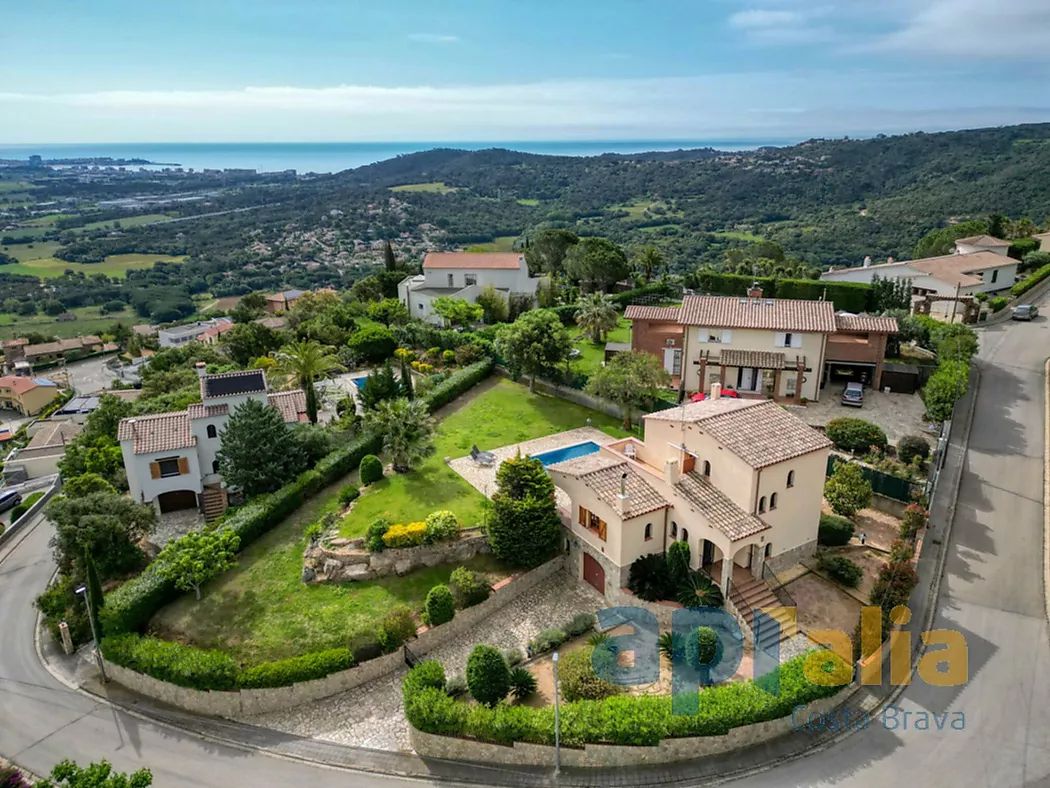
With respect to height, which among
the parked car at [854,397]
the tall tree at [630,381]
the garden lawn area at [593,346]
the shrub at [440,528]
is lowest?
the shrub at [440,528]

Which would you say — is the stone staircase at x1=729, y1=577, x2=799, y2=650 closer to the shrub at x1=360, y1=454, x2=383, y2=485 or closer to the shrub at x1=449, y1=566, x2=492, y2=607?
the shrub at x1=449, y1=566, x2=492, y2=607

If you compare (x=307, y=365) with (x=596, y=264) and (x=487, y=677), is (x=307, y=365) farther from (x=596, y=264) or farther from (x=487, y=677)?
(x=596, y=264)

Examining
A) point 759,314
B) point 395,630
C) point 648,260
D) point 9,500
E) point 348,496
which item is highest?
point 759,314

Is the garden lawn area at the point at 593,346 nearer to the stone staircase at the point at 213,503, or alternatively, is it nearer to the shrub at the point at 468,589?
the shrub at the point at 468,589

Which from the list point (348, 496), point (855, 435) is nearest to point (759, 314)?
point (855, 435)

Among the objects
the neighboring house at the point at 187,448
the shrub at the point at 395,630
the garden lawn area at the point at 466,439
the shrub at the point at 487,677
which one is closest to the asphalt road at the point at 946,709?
the shrub at the point at 487,677

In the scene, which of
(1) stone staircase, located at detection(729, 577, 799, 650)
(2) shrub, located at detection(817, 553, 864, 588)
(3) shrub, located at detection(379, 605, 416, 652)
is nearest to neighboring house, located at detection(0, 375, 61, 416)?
(3) shrub, located at detection(379, 605, 416, 652)
